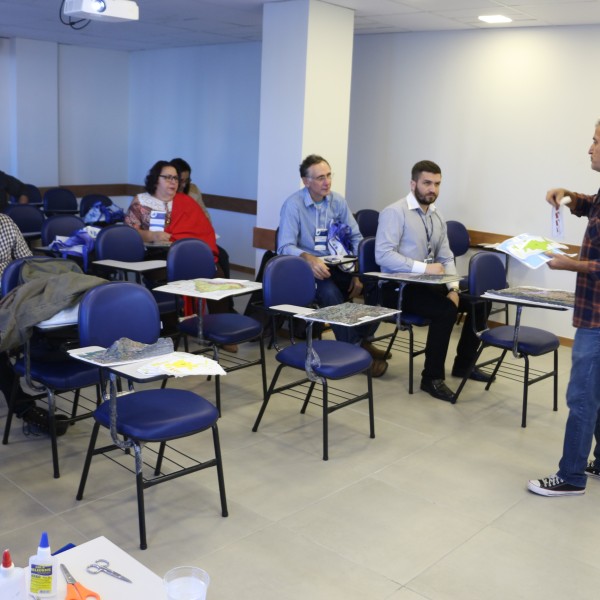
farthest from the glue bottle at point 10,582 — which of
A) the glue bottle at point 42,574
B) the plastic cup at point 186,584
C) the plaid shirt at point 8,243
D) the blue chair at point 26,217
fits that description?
the blue chair at point 26,217

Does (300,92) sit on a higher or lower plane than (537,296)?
higher

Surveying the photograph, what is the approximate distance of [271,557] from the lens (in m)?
2.99

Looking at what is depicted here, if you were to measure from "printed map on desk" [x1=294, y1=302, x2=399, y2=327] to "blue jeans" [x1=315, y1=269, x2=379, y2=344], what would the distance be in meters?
0.88

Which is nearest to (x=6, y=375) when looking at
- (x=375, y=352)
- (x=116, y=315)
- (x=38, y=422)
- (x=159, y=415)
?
(x=38, y=422)

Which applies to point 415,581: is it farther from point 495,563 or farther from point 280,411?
point 280,411

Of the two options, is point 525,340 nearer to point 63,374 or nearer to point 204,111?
point 63,374

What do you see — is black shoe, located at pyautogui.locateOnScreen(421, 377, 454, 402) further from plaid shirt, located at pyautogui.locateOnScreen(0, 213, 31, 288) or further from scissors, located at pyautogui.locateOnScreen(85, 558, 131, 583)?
scissors, located at pyautogui.locateOnScreen(85, 558, 131, 583)

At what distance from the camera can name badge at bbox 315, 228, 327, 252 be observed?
18.2 feet

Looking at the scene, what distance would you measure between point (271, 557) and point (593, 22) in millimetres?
5260

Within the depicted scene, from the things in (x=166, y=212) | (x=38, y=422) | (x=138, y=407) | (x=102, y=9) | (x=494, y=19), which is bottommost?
(x=38, y=422)

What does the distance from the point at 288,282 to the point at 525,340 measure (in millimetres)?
1531

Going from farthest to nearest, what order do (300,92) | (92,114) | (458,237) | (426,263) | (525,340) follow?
(92,114), (458,237), (300,92), (426,263), (525,340)

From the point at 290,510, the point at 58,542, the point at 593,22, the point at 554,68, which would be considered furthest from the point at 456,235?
the point at 58,542

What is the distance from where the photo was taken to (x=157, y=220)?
5.98m
